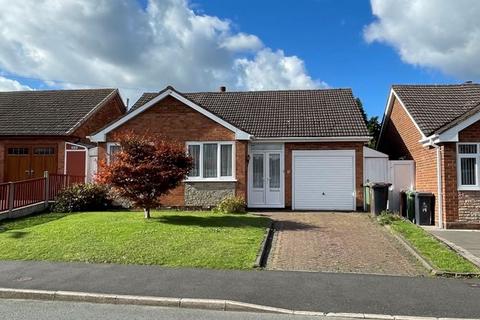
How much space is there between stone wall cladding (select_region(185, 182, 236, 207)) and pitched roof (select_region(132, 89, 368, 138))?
2.38m

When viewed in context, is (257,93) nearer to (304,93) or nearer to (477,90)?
(304,93)

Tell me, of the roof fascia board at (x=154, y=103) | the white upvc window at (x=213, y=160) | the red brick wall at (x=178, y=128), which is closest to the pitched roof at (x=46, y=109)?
the roof fascia board at (x=154, y=103)

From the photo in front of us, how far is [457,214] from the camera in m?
14.4

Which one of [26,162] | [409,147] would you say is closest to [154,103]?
[26,162]

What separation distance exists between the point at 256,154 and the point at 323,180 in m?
2.79

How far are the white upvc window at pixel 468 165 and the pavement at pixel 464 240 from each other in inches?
61.2

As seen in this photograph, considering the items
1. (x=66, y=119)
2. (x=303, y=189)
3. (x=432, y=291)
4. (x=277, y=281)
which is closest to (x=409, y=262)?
(x=432, y=291)

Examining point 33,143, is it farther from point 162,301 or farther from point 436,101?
point 436,101

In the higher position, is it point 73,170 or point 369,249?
point 73,170

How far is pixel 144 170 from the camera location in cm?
1327

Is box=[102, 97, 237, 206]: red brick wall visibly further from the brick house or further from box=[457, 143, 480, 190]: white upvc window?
box=[457, 143, 480, 190]: white upvc window

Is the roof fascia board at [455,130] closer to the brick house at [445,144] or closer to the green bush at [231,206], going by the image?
the brick house at [445,144]

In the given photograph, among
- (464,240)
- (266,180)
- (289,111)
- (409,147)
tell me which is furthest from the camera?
(289,111)

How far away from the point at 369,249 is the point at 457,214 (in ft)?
17.0
